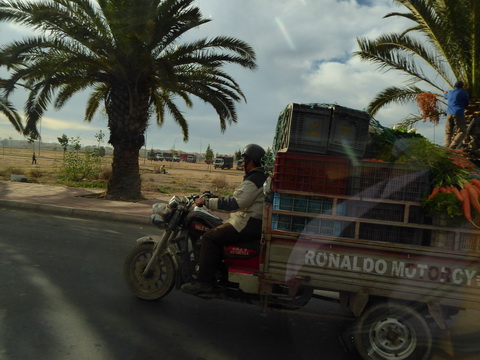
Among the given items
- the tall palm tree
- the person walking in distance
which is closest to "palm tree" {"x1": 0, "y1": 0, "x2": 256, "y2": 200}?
the person walking in distance

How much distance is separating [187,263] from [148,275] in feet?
1.69

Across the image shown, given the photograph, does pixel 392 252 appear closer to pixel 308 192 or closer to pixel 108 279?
pixel 308 192

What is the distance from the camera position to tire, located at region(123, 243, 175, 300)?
423 cm

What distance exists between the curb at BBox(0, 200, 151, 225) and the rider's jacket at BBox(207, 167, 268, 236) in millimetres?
5703

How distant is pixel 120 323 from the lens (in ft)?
12.4

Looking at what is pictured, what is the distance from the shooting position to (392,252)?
316 centimetres

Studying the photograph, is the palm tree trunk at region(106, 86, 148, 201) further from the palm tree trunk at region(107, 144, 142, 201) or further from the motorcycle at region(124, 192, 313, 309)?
the motorcycle at region(124, 192, 313, 309)

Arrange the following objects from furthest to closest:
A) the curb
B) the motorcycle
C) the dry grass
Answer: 1. the dry grass
2. the curb
3. the motorcycle

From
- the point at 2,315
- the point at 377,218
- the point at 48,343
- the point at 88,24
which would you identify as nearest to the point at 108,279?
the point at 2,315

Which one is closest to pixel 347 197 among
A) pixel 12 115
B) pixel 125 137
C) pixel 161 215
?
pixel 161 215

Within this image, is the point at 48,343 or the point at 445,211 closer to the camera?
the point at 445,211

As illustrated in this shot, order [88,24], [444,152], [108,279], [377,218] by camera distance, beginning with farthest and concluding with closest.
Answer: [88,24]
[108,279]
[444,152]
[377,218]

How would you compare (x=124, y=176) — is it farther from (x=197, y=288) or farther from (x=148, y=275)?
(x=197, y=288)

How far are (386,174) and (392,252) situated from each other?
623 mm
